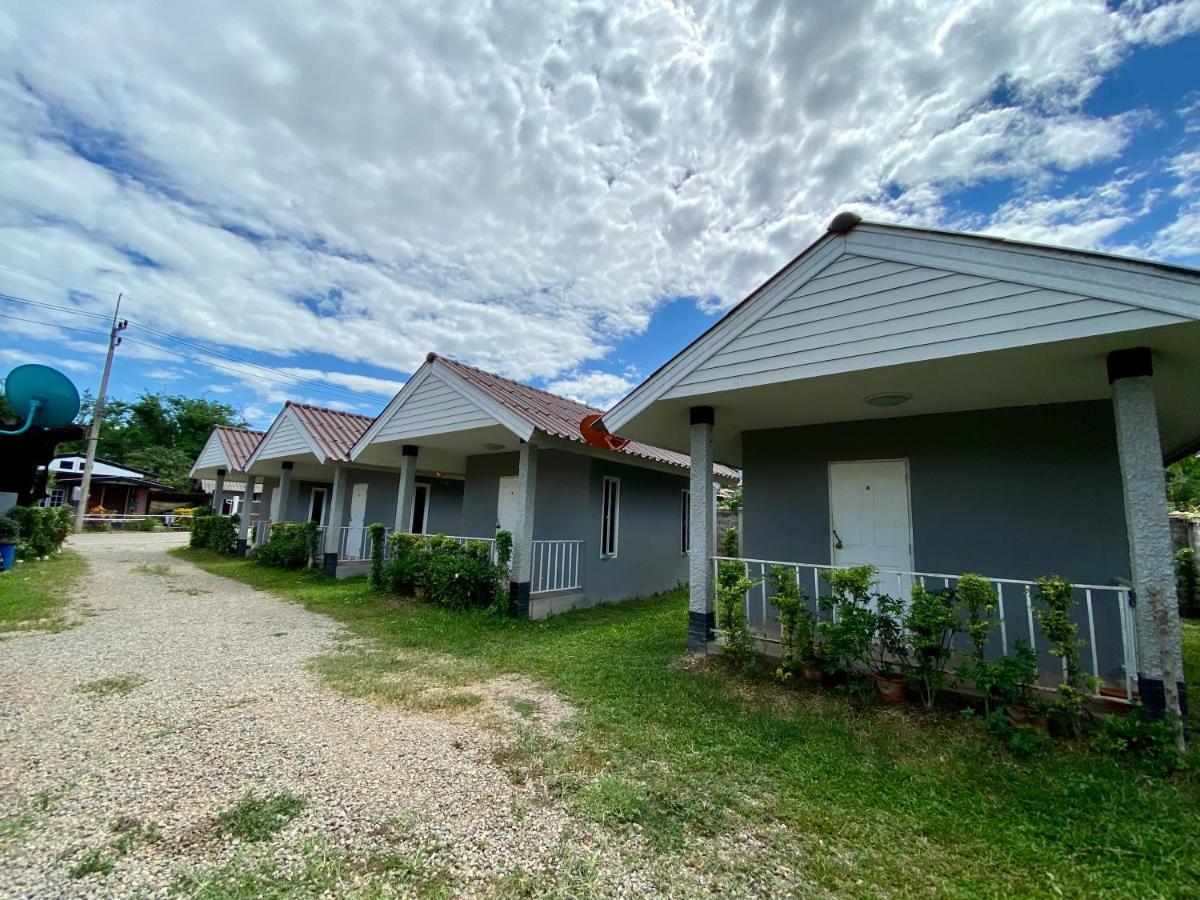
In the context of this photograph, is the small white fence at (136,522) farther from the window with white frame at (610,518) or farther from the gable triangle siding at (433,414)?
the window with white frame at (610,518)

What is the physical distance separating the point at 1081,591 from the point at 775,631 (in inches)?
117

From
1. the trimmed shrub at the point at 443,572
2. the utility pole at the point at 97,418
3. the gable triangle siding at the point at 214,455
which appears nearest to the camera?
the trimmed shrub at the point at 443,572

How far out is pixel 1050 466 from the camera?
4.99 metres

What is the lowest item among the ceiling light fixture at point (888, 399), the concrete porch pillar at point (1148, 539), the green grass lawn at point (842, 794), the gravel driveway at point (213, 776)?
the gravel driveway at point (213, 776)

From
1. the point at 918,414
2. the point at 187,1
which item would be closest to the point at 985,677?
the point at 918,414

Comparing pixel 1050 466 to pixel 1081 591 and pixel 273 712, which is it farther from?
pixel 273 712

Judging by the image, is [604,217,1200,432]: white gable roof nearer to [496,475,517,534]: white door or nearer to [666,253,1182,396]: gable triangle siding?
[666,253,1182,396]: gable triangle siding

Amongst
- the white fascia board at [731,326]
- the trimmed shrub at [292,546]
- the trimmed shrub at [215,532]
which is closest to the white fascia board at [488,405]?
the white fascia board at [731,326]

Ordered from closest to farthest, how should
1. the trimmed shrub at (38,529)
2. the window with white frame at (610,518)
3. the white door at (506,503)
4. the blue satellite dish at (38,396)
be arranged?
the window with white frame at (610,518) → the white door at (506,503) → the blue satellite dish at (38,396) → the trimmed shrub at (38,529)

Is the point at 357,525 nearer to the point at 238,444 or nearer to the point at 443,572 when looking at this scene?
the point at 443,572

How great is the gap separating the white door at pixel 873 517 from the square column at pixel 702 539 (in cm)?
174

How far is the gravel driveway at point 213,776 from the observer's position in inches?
86.4

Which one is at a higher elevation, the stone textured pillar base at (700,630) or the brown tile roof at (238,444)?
the brown tile roof at (238,444)

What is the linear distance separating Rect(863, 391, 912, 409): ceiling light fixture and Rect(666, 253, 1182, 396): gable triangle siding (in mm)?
1094
